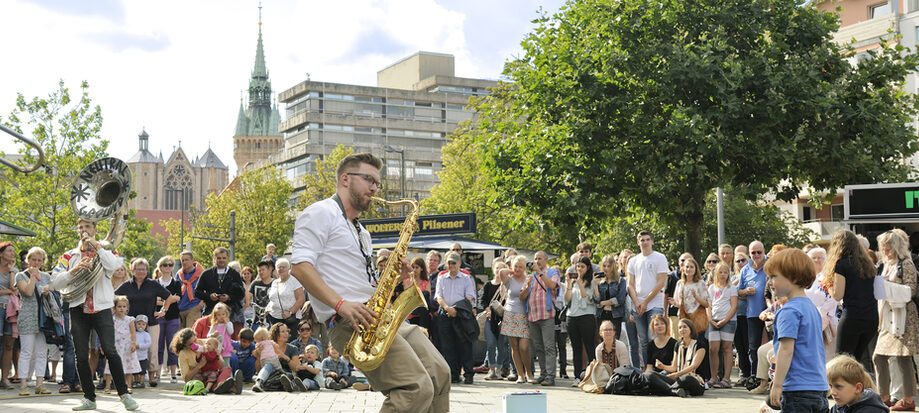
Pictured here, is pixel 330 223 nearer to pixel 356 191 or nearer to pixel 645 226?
→ pixel 356 191

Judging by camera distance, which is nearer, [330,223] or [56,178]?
[330,223]

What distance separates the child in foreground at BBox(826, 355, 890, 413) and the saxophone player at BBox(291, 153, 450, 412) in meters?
2.42

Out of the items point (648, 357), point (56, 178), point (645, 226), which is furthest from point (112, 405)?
point (645, 226)

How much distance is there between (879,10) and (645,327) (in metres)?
49.3

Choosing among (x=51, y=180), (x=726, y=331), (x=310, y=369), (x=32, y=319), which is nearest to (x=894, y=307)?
(x=726, y=331)

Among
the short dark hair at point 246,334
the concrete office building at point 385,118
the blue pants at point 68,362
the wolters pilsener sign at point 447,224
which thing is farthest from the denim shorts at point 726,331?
the concrete office building at point 385,118

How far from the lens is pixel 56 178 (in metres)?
36.1

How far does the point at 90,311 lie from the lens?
33.0 ft

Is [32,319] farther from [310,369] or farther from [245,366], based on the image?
[310,369]

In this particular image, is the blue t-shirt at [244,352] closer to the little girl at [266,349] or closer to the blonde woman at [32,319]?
the little girl at [266,349]

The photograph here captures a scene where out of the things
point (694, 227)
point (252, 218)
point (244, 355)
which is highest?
point (252, 218)

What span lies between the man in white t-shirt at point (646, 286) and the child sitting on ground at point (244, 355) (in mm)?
5688

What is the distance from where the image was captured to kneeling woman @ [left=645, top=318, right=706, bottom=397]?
12102 mm

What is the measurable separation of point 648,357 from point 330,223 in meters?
8.65
